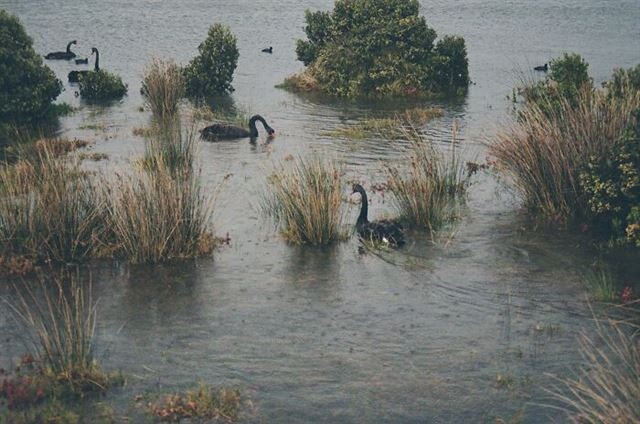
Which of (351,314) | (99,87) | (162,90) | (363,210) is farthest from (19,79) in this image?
(351,314)

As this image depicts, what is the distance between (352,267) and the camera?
1440cm

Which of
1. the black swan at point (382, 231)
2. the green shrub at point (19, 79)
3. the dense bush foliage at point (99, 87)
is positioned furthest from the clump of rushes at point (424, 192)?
the dense bush foliage at point (99, 87)

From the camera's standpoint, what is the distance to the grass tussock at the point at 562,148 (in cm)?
1614

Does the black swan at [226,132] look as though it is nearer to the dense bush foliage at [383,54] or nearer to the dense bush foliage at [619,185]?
the dense bush foliage at [383,54]

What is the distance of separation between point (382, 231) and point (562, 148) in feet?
11.2

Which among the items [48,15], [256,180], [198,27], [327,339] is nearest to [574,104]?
Answer: [256,180]

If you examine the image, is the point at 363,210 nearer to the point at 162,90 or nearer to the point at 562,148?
the point at 562,148

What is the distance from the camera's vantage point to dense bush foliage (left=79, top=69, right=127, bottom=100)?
96.7 ft

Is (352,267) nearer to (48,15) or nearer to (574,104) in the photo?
(574,104)

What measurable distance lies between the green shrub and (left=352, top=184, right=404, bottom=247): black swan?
36.8ft

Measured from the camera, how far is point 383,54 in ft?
100

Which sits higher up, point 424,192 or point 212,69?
point 212,69

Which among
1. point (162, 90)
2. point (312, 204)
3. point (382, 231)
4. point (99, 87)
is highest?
point (162, 90)

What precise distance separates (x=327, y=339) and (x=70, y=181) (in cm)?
500
